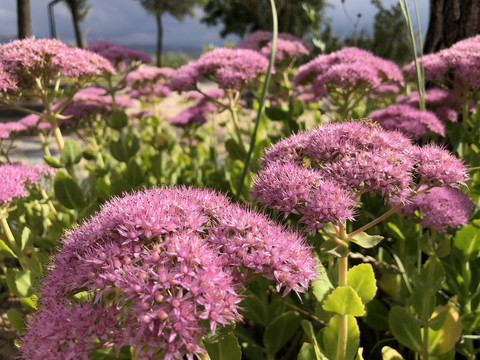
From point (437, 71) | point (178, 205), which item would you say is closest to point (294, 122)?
point (437, 71)

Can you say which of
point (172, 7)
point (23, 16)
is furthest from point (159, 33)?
point (23, 16)

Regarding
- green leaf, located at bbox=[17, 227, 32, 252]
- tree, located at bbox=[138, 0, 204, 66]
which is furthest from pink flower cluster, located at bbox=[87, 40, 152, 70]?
tree, located at bbox=[138, 0, 204, 66]

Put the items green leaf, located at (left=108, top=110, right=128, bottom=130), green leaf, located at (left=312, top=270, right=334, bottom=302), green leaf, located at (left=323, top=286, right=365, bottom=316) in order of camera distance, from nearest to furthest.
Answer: green leaf, located at (left=323, top=286, right=365, bottom=316) < green leaf, located at (left=312, top=270, right=334, bottom=302) < green leaf, located at (left=108, top=110, right=128, bottom=130)

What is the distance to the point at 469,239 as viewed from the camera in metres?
1.39

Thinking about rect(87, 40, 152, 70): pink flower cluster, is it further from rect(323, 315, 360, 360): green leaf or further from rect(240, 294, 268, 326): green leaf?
rect(323, 315, 360, 360): green leaf

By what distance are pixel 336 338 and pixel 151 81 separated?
117 inches

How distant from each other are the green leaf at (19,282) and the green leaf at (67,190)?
0.43m

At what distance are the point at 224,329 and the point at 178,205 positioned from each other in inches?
10.8

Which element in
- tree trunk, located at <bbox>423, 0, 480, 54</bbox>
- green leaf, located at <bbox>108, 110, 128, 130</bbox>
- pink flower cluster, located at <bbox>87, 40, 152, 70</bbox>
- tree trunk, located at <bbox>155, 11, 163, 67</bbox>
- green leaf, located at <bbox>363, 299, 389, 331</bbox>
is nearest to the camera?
green leaf, located at <bbox>363, 299, 389, 331</bbox>

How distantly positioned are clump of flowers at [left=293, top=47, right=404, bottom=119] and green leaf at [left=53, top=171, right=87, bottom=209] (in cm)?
124

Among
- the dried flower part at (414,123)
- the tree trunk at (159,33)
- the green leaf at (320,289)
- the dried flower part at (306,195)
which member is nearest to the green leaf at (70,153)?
the dried flower part at (306,195)

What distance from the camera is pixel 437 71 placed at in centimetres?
197

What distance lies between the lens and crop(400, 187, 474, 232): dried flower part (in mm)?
1218

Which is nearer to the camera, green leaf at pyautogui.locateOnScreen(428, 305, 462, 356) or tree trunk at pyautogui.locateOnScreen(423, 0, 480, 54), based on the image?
green leaf at pyautogui.locateOnScreen(428, 305, 462, 356)
